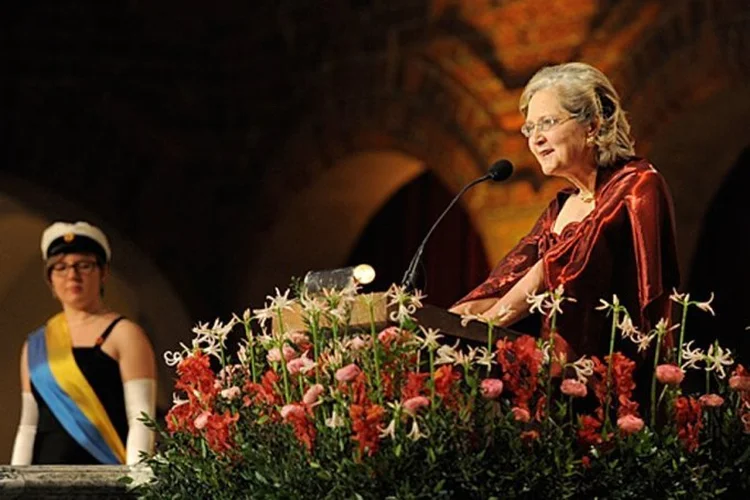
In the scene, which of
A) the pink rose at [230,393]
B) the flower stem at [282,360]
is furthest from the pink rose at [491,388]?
the pink rose at [230,393]

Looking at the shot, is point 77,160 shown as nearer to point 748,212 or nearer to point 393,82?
point 393,82

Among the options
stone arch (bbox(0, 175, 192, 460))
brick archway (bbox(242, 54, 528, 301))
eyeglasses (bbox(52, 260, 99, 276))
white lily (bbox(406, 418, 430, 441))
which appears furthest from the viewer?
stone arch (bbox(0, 175, 192, 460))

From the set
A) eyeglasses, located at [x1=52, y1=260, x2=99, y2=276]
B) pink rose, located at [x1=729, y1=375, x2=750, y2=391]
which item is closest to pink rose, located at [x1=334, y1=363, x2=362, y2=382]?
pink rose, located at [x1=729, y1=375, x2=750, y2=391]

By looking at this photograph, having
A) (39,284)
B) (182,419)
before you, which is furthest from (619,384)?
(39,284)

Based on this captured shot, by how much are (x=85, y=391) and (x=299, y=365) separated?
6.42ft

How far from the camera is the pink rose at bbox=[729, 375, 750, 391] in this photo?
2.92 metres

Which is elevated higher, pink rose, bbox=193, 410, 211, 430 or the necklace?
the necklace

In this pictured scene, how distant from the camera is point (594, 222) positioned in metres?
3.07

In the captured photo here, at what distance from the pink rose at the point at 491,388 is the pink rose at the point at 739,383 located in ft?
1.47

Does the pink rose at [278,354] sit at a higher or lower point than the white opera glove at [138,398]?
lower

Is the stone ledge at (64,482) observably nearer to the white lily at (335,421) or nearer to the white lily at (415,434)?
the white lily at (335,421)

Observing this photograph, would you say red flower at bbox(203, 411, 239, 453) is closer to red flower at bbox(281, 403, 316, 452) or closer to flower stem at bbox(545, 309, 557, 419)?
red flower at bbox(281, 403, 316, 452)

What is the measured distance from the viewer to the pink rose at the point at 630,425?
9.00 ft

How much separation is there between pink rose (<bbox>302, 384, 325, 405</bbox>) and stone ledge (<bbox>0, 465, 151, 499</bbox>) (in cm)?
57
